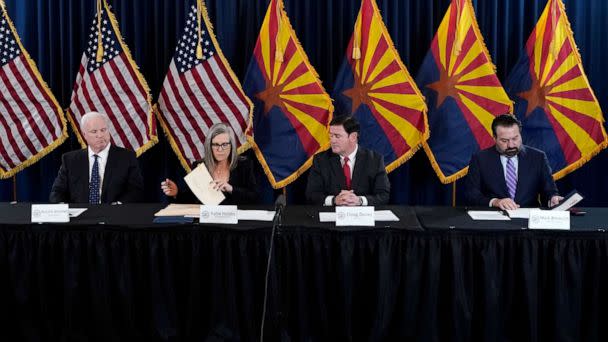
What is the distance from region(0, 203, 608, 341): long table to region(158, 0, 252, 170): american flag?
201 cm

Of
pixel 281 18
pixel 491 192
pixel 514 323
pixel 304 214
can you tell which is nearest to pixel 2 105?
pixel 281 18

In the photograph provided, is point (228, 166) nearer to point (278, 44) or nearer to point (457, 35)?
point (278, 44)

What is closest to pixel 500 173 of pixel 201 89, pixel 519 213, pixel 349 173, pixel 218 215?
pixel 519 213

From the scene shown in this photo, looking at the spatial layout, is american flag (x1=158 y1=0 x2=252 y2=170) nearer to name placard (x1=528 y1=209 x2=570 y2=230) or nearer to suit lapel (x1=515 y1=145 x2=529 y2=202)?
suit lapel (x1=515 y1=145 x2=529 y2=202)

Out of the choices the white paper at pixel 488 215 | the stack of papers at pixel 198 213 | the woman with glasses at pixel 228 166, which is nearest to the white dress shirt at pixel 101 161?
the woman with glasses at pixel 228 166

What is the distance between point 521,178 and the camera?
3.83 meters

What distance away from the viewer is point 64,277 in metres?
2.97

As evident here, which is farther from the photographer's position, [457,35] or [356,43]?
[356,43]

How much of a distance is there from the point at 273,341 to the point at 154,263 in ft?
2.11

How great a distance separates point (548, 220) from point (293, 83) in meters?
2.53

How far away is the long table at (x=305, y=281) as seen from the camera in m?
2.78

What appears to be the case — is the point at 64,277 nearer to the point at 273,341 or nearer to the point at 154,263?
the point at 154,263

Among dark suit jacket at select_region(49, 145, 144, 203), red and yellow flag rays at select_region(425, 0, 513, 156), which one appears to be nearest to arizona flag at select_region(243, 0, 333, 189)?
red and yellow flag rays at select_region(425, 0, 513, 156)

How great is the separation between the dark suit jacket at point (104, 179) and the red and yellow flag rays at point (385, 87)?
1.74 meters
